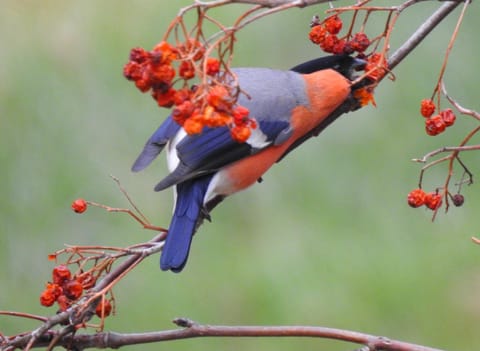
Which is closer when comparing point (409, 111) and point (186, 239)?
point (186, 239)

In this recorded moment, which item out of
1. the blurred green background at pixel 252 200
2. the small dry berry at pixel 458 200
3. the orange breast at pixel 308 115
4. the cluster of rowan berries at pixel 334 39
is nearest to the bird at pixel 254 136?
the orange breast at pixel 308 115

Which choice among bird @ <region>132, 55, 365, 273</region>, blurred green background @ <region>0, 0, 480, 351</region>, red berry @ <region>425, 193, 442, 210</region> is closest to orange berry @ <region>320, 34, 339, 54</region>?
bird @ <region>132, 55, 365, 273</region>

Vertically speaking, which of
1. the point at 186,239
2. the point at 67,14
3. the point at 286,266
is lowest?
the point at 286,266

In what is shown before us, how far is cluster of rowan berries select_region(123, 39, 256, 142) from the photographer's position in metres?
1.69

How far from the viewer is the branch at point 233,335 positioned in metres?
1.80

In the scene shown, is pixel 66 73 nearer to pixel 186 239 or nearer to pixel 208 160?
pixel 208 160

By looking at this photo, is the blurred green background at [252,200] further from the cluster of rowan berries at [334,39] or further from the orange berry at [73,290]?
the orange berry at [73,290]

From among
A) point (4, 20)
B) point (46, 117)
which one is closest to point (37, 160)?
point (46, 117)

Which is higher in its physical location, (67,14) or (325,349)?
(67,14)

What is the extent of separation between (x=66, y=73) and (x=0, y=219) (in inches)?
23.6

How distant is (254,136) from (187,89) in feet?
3.43

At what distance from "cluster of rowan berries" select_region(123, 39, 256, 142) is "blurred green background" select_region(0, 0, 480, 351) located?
74.8 inches

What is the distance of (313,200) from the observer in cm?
386

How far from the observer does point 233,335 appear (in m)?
1.83
